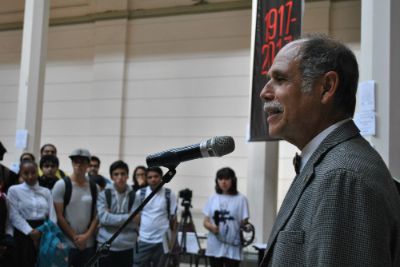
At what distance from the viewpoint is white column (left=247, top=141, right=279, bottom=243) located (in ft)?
23.2

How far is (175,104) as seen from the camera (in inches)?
367

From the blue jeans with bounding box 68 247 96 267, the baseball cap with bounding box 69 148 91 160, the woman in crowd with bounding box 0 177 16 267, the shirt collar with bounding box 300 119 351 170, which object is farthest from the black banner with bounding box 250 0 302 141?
the shirt collar with bounding box 300 119 351 170

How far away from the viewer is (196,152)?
201 cm

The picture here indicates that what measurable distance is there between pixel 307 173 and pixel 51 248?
3.70 meters

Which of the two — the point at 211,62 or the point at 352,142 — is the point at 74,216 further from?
the point at 211,62

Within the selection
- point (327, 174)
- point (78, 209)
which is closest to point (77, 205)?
point (78, 209)

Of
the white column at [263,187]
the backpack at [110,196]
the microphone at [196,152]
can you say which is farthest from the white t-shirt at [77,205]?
the microphone at [196,152]

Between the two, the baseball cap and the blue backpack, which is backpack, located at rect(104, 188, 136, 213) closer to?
the baseball cap

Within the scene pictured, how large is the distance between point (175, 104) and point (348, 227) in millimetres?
→ 8281

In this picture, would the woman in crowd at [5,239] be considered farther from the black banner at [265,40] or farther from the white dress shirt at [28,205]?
the black banner at [265,40]

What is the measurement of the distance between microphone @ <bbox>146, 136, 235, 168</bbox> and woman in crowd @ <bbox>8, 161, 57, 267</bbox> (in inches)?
113

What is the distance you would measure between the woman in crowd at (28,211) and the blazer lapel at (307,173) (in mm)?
3631

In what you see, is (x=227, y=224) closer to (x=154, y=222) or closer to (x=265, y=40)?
(x=154, y=222)

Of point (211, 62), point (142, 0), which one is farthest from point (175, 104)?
point (142, 0)
